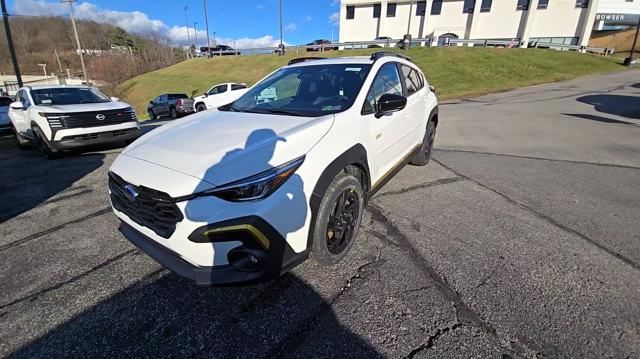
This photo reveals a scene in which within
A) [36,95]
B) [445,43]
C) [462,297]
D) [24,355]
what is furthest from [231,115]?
[445,43]

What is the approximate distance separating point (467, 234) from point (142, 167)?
10.1 feet

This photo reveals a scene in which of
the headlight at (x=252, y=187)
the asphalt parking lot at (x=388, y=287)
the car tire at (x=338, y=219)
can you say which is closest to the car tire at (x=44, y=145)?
the asphalt parking lot at (x=388, y=287)

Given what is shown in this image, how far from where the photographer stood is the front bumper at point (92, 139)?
578 cm

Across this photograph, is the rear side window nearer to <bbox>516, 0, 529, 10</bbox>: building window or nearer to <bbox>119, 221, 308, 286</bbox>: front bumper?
<bbox>119, 221, 308, 286</bbox>: front bumper

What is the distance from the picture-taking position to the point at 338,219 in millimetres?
2543

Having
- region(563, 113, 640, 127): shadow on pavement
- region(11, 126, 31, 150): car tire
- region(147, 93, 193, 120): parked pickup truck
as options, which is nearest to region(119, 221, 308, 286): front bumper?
region(11, 126, 31, 150): car tire

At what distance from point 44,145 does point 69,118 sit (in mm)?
957

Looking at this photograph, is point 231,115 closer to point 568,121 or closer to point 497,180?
point 497,180

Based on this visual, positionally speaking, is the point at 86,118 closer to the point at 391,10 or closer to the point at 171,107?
the point at 171,107

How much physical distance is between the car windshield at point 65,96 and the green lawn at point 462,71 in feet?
52.5

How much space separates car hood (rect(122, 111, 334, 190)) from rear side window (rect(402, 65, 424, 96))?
2.05 m

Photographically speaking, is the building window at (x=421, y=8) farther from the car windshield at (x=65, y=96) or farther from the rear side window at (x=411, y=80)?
the car windshield at (x=65, y=96)

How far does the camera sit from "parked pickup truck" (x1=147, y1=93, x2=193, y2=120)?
16938mm

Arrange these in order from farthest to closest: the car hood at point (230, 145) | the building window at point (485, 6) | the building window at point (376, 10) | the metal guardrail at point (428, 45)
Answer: the building window at point (376, 10), the building window at point (485, 6), the metal guardrail at point (428, 45), the car hood at point (230, 145)
